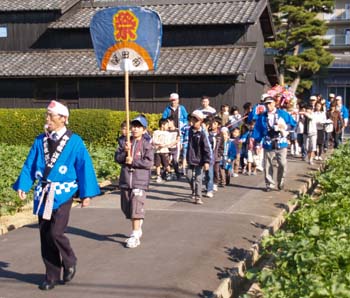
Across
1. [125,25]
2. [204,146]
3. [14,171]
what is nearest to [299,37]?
[204,146]

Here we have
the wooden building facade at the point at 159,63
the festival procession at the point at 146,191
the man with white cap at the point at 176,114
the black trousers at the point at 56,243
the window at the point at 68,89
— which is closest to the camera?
the black trousers at the point at 56,243

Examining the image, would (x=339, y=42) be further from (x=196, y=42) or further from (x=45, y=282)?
(x=45, y=282)

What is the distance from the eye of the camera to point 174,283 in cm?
579

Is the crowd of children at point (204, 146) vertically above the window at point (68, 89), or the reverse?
the window at point (68, 89)

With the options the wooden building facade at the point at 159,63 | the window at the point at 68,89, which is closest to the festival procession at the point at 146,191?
the wooden building facade at the point at 159,63

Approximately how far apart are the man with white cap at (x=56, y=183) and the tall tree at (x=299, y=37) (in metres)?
30.8

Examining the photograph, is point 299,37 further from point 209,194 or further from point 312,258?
point 312,258

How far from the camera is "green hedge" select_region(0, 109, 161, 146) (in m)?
18.5

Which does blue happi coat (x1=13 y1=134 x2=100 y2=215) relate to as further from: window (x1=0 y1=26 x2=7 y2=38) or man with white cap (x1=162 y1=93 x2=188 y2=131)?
window (x1=0 y1=26 x2=7 y2=38)

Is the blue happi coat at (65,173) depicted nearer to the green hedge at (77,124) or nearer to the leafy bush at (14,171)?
the leafy bush at (14,171)

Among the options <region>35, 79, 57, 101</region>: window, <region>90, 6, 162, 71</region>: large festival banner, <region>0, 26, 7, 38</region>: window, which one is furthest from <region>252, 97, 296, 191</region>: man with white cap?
<region>0, 26, 7, 38</region>: window

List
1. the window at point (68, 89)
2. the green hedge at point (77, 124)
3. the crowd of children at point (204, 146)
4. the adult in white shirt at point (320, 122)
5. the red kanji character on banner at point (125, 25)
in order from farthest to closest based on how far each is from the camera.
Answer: the window at point (68, 89) → the green hedge at point (77, 124) → the adult in white shirt at point (320, 122) → the red kanji character on banner at point (125, 25) → the crowd of children at point (204, 146)

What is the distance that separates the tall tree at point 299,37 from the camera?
35.8 m

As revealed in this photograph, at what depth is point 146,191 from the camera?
27.7ft
